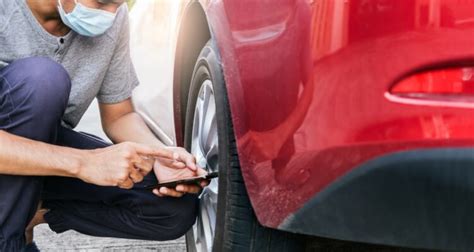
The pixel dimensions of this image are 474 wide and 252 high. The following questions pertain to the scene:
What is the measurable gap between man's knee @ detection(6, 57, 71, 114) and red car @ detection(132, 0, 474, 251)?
514mm

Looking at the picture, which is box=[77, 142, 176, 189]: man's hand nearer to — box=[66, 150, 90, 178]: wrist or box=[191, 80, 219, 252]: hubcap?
box=[66, 150, 90, 178]: wrist

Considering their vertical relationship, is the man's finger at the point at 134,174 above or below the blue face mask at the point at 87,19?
below

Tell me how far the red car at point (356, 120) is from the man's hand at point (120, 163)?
0.28 meters

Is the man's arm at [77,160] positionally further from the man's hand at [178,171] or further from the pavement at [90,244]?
the pavement at [90,244]

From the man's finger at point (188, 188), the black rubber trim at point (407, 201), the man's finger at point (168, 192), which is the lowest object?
the man's finger at point (168, 192)

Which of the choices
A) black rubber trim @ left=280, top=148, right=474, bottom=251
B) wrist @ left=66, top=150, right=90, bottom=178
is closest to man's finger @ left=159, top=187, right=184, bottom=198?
wrist @ left=66, top=150, right=90, bottom=178

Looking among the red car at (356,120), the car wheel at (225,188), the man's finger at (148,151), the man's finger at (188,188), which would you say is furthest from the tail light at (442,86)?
the man's finger at (188,188)

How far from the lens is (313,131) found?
137 centimetres

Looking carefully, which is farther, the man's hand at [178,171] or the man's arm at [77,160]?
the man's hand at [178,171]

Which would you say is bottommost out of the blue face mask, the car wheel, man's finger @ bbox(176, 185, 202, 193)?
man's finger @ bbox(176, 185, 202, 193)

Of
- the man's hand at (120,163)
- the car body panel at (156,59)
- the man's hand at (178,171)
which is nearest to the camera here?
the man's hand at (120,163)

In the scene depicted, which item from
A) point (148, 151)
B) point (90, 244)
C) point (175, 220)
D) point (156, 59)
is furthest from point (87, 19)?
point (90, 244)

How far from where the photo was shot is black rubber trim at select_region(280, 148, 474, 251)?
1223mm

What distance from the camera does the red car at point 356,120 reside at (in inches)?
48.4
